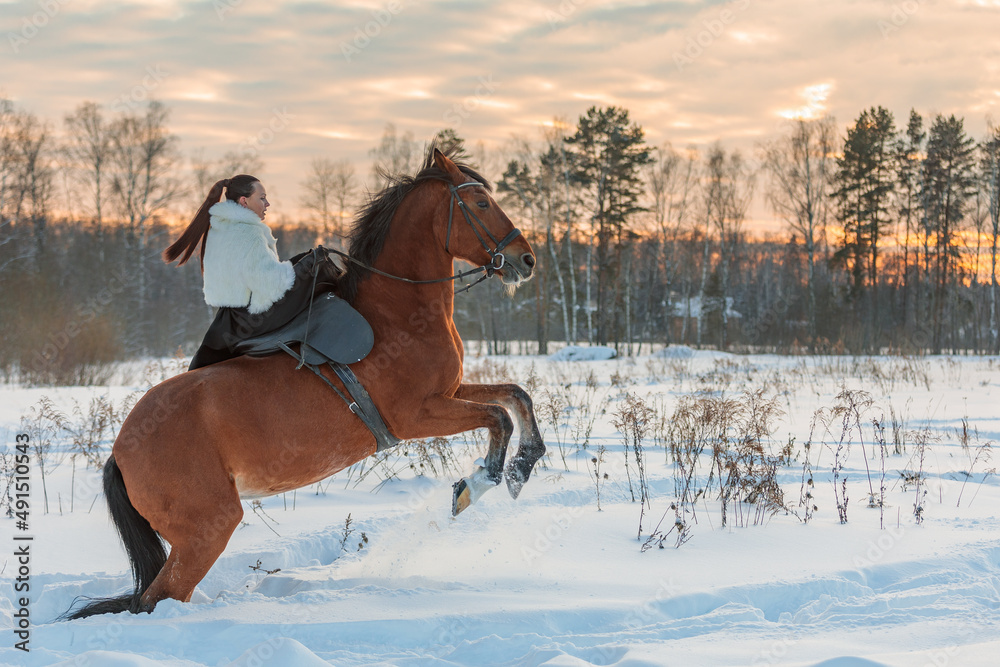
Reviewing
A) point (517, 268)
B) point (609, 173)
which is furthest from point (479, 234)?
point (609, 173)

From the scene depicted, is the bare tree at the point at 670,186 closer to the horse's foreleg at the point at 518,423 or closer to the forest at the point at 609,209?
the forest at the point at 609,209

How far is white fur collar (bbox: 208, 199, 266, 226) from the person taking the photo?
378cm

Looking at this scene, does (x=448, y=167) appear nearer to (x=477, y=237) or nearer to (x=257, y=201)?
(x=477, y=237)

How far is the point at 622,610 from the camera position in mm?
3684

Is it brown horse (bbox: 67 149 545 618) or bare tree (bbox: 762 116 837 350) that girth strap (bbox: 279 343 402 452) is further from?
bare tree (bbox: 762 116 837 350)

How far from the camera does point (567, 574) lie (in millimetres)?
4355

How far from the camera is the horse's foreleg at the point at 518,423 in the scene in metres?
4.17

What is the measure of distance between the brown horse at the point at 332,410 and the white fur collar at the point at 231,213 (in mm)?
676

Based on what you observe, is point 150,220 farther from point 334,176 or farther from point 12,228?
point 334,176
